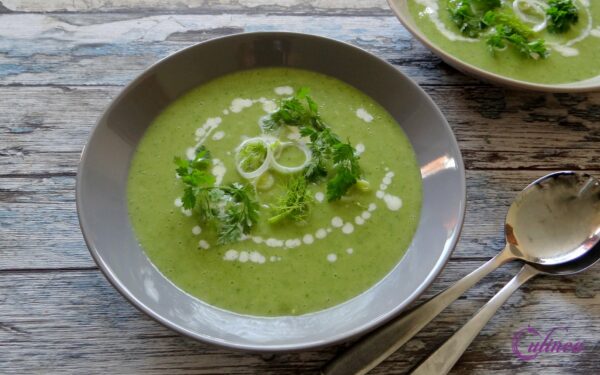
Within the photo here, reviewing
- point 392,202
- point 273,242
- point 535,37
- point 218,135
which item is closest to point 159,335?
point 273,242

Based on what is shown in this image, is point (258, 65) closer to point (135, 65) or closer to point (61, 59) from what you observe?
point (135, 65)

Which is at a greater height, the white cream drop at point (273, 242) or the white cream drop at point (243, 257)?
the white cream drop at point (273, 242)

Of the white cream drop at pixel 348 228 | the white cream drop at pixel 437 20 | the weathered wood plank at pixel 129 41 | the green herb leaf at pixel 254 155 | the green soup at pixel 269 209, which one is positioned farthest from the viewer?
the white cream drop at pixel 437 20

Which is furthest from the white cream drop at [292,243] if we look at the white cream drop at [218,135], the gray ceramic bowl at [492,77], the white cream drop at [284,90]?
the gray ceramic bowl at [492,77]

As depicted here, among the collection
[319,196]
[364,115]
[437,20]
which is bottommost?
[319,196]

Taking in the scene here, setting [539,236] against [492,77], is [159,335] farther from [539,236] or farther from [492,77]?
[492,77]

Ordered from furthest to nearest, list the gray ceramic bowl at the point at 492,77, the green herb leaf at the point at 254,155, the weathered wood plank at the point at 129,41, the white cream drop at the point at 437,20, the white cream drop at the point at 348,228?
the white cream drop at the point at 437,20
the weathered wood plank at the point at 129,41
the gray ceramic bowl at the point at 492,77
the green herb leaf at the point at 254,155
the white cream drop at the point at 348,228

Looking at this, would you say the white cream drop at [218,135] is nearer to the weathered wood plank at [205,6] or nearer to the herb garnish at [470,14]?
the weathered wood plank at [205,6]
